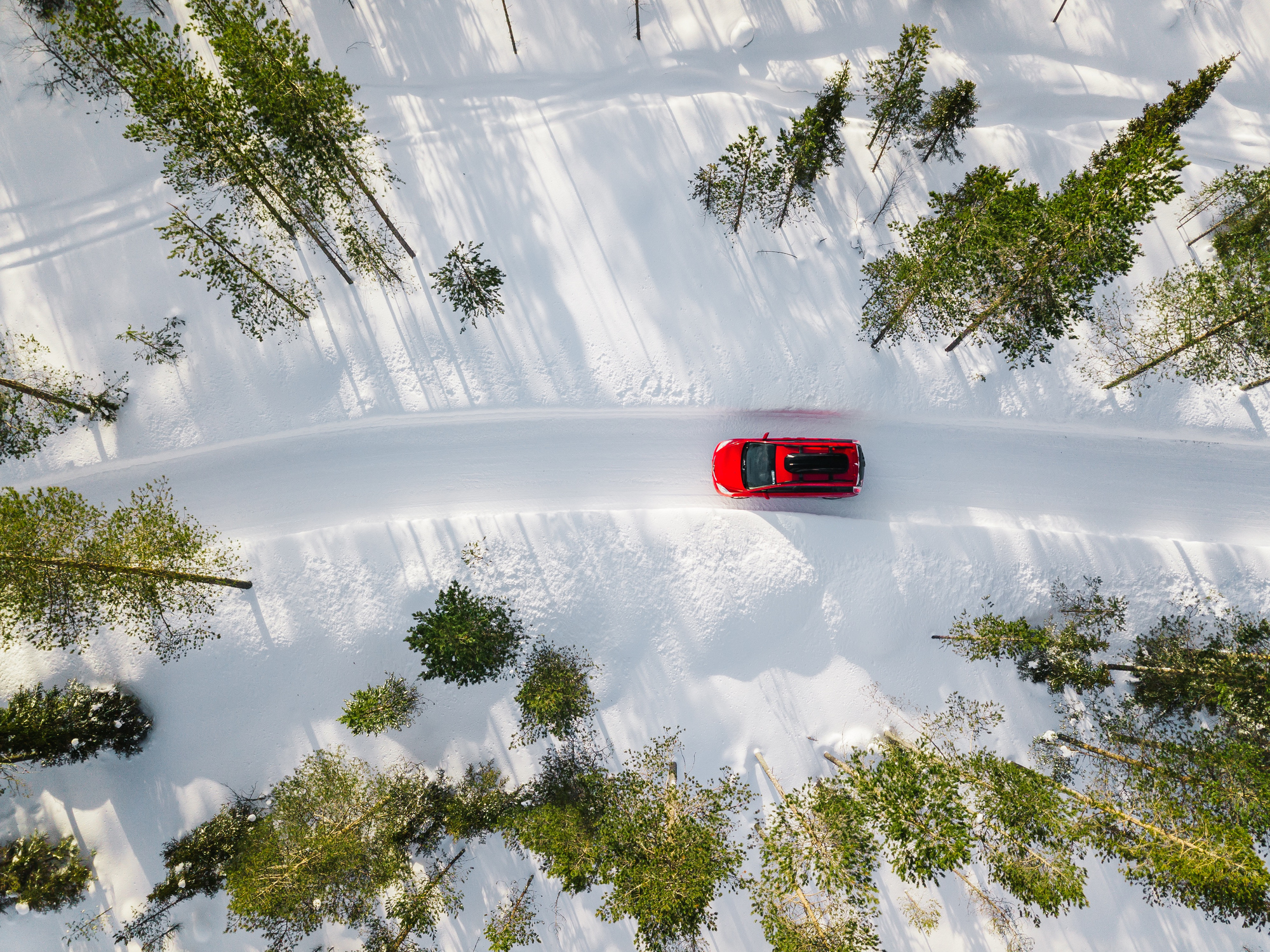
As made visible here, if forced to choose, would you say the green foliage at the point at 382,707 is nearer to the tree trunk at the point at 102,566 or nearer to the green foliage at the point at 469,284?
the tree trunk at the point at 102,566

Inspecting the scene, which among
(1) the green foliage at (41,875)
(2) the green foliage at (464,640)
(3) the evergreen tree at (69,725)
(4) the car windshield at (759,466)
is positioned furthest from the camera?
(4) the car windshield at (759,466)

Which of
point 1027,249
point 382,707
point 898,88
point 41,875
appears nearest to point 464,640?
point 382,707

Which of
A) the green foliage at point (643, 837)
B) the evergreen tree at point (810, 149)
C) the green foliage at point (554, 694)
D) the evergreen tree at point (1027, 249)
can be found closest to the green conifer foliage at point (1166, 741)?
the evergreen tree at point (1027, 249)

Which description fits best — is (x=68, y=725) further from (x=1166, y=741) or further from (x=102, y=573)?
(x=1166, y=741)

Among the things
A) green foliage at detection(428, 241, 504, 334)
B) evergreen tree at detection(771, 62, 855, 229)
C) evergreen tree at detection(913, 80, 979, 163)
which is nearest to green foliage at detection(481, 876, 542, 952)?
green foliage at detection(428, 241, 504, 334)

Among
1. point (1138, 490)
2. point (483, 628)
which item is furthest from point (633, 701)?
point (1138, 490)

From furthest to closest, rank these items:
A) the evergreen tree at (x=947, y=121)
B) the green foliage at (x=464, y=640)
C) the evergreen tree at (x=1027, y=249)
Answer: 1. the evergreen tree at (x=947, y=121)
2. the green foliage at (x=464, y=640)
3. the evergreen tree at (x=1027, y=249)
